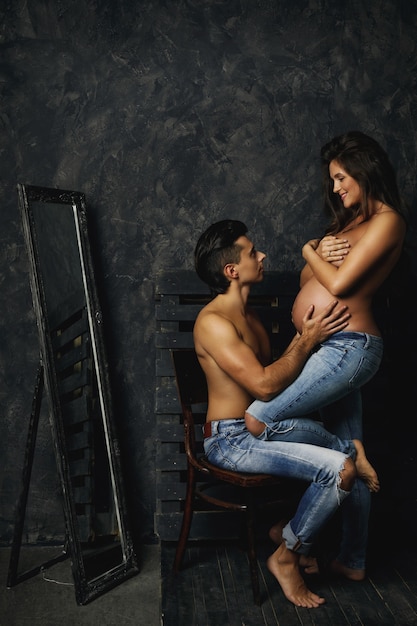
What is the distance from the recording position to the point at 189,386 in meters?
3.53

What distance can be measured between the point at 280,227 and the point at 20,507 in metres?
2.01

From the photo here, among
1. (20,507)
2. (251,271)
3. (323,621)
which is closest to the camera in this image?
(323,621)


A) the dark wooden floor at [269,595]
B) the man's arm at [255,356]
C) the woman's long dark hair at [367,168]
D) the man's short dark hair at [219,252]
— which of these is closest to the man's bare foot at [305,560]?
the dark wooden floor at [269,595]

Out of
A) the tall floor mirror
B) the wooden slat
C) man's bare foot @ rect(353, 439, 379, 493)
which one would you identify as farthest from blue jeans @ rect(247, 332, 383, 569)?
the tall floor mirror

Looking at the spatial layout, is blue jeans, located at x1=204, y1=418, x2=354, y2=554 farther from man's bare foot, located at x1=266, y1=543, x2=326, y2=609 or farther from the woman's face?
the woman's face

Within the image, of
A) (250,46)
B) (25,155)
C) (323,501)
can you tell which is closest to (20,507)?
(323,501)

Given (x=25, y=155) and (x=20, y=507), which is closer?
(x=20, y=507)

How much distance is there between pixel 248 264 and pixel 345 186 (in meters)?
0.55

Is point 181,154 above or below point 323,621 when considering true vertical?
above

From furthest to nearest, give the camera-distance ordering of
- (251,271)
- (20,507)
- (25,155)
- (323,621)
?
1. (25,155)
2. (20,507)
3. (251,271)
4. (323,621)

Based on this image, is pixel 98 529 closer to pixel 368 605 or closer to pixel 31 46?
pixel 368 605

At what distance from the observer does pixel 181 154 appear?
13.1 feet

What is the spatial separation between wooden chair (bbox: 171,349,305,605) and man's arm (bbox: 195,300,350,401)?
33 centimetres

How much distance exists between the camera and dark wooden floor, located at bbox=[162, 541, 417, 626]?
10.1 ft
